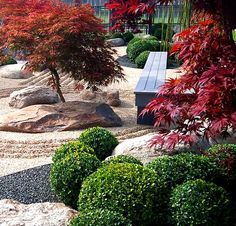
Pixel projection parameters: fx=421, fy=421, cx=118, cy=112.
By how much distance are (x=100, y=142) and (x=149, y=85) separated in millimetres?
2229

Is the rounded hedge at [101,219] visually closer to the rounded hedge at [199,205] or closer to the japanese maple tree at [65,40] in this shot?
the rounded hedge at [199,205]

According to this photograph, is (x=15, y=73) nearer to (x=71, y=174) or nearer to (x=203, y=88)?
(x=71, y=174)

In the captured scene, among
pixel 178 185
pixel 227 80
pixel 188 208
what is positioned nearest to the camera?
pixel 227 80

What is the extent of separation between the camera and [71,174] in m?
3.47

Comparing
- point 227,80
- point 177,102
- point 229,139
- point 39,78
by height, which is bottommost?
point 39,78

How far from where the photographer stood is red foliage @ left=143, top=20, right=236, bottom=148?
239 cm

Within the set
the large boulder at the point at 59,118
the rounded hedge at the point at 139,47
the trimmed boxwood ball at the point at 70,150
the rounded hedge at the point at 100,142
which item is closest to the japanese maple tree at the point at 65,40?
the large boulder at the point at 59,118

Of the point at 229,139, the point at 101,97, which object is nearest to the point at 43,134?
the point at 101,97

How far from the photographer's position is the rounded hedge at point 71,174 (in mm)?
3473

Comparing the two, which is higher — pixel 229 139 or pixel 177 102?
pixel 177 102

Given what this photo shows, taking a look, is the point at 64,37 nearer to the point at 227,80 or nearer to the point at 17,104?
the point at 17,104

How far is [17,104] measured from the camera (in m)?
7.27

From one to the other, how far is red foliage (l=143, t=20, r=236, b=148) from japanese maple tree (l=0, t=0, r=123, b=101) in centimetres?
333

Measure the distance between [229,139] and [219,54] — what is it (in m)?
2.03
